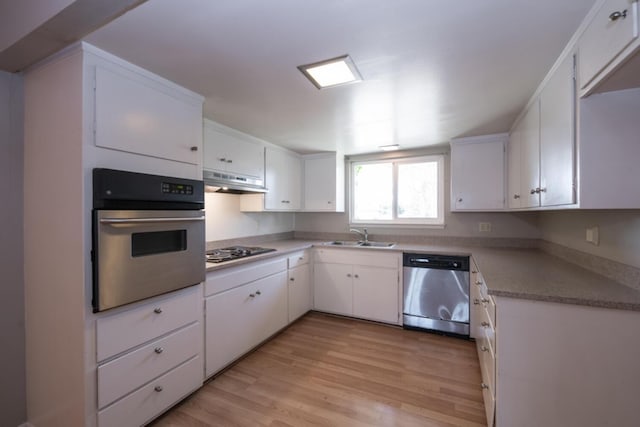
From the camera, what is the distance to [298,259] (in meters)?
3.22

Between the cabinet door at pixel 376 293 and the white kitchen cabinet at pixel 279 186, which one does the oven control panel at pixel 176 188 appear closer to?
the white kitchen cabinet at pixel 279 186

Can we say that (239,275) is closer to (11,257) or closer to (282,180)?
(11,257)

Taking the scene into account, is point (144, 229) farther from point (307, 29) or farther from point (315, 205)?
point (315, 205)

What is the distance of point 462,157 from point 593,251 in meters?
1.56

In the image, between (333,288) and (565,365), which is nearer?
(565,365)

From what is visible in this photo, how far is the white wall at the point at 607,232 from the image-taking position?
1423 millimetres

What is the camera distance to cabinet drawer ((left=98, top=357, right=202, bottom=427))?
4.75ft

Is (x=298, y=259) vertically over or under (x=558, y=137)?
→ under

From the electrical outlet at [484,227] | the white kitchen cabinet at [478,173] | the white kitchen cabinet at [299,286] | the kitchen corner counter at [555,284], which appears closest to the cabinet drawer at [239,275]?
the white kitchen cabinet at [299,286]

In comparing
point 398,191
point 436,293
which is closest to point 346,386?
point 436,293

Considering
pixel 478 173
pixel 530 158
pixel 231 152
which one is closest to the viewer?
pixel 530 158

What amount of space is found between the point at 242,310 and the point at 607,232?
262 centimetres

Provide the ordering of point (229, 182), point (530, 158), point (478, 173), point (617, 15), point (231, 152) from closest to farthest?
point (617, 15) → point (530, 158) → point (229, 182) → point (231, 152) → point (478, 173)

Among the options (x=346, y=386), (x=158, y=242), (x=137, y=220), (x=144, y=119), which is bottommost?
(x=346, y=386)
